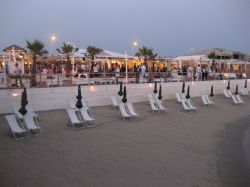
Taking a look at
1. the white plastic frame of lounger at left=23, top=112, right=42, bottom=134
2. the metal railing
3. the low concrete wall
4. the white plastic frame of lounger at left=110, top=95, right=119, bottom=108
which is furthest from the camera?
the white plastic frame of lounger at left=110, top=95, right=119, bottom=108

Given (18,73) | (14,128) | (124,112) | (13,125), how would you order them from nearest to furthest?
(14,128)
(13,125)
(124,112)
(18,73)

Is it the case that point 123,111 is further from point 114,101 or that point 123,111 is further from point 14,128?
point 14,128

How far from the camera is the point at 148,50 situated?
30453mm

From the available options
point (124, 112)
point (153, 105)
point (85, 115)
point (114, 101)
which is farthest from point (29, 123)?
point (153, 105)

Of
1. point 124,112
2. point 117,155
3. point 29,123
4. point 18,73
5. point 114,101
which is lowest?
point 117,155

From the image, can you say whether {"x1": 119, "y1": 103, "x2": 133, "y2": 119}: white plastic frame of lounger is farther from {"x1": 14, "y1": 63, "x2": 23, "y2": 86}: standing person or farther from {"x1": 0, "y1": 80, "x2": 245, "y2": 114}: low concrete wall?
{"x1": 14, "y1": 63, "x2": 23, "y2": 86}: standing person

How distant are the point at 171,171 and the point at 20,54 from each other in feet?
48.1

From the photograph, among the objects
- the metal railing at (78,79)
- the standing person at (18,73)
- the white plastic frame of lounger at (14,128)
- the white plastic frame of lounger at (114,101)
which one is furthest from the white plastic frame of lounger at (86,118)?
the standing person at (18,73)

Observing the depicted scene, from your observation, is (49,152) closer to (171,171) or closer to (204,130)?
(171,171)

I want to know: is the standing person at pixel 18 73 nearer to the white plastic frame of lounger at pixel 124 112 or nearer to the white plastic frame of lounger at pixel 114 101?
the white plastic frame of lounger at pixel 114 101

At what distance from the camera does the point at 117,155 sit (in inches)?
310

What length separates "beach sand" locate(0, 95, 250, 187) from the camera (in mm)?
6254

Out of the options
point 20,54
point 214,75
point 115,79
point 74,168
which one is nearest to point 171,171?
point 74,168

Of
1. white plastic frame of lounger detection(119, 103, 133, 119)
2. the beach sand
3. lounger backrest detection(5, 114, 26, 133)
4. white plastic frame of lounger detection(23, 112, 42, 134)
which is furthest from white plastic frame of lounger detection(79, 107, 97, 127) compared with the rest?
lounger backrest detection(5, 114, 26, 133)
